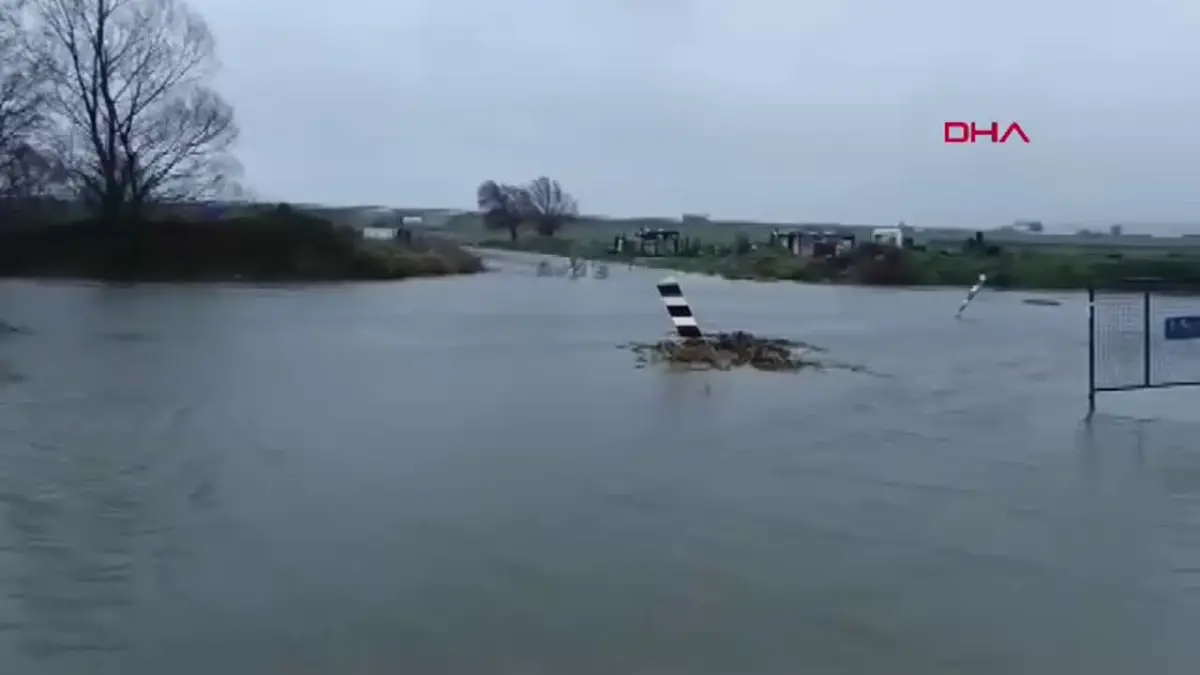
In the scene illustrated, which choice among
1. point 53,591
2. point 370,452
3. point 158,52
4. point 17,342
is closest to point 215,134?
point 158,52

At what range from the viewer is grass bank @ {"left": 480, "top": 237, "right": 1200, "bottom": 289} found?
154 feet

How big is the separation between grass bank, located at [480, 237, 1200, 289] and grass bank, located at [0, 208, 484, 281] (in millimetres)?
17528

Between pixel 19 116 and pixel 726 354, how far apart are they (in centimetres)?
3154

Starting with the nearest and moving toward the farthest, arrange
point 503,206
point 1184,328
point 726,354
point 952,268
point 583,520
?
1. point 583,520
2. point 1184,328
3. point 726,354
4. point 952,268
5. point 503,206

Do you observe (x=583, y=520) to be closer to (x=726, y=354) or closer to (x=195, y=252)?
(x=726, y=354)

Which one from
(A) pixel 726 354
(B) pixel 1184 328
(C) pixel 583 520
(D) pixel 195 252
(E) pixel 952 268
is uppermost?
(D) pixel 195 252

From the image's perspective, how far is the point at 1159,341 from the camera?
21.1 meters

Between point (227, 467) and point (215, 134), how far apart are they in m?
44.8

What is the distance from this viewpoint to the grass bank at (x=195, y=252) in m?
47.6

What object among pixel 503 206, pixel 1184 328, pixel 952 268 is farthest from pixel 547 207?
pixel 1184 328

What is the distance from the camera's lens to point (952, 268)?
5178cm

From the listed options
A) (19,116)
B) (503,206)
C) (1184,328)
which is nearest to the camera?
(1184,328)

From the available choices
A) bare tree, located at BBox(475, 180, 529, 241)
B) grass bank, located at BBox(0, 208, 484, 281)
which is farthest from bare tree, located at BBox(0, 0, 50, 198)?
bare tree, located at BBox(475, 180, 529, 241)

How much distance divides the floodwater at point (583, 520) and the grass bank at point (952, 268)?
3093 cm
